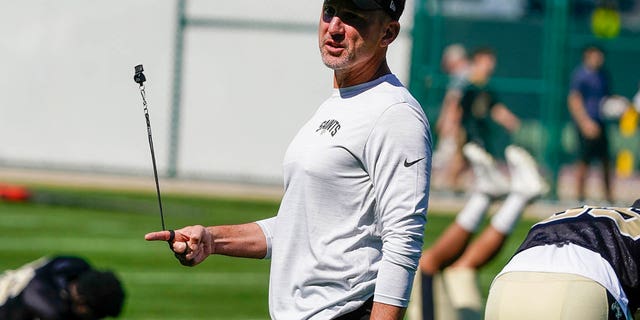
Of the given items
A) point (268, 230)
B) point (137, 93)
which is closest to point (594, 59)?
point (137, 93)

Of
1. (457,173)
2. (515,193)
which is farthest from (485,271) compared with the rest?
(457,173)

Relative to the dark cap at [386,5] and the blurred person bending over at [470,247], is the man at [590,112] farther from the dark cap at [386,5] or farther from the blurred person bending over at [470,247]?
the dark cap at [386,5]

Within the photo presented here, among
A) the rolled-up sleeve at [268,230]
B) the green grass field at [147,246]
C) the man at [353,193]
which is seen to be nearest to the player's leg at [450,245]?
the green grass field at [147,246]

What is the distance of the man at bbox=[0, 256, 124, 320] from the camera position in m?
6.60

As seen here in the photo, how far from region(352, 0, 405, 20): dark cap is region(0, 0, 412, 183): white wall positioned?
16661 millimetres

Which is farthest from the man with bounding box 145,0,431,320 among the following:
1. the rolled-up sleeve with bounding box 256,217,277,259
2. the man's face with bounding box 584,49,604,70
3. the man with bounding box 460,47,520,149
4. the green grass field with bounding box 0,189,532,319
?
the man with bounding box 460,47,520,149

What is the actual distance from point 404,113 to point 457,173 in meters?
16.8

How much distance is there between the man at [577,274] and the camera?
4.39 meters

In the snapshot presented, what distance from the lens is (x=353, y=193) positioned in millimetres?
4559

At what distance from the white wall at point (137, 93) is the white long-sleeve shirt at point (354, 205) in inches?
660

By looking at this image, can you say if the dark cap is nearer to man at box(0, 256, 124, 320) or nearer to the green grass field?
man at box(0, 256, 124, 320)

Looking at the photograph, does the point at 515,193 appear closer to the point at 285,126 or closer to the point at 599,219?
the point at 599,219

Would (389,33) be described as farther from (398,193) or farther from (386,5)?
(398,193)

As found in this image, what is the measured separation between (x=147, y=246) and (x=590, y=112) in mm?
8339
